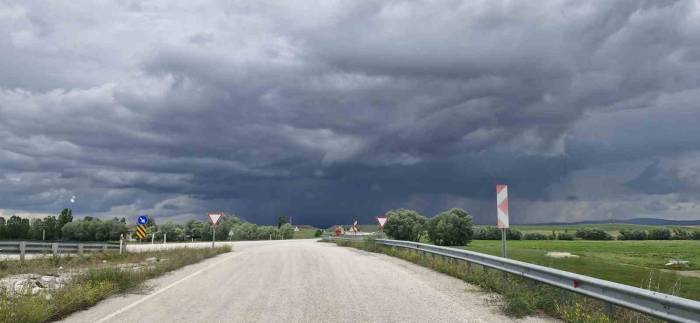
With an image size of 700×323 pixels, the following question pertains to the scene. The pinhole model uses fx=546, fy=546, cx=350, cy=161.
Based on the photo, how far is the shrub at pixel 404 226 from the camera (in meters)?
77.2

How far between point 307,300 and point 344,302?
2.70 ft

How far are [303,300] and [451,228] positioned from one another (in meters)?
63.5

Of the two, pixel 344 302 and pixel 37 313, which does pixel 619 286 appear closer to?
pixel 344 302

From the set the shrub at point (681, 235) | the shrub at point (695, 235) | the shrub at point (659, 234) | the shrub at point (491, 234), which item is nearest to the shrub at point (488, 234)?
the shrub at point (491, 234)

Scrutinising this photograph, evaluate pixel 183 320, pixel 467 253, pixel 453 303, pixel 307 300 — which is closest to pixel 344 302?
pixel 307 300

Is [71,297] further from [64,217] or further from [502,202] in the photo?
[64,217]

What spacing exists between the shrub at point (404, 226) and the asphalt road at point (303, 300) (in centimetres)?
6055

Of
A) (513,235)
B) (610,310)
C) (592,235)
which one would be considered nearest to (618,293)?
(610,310)

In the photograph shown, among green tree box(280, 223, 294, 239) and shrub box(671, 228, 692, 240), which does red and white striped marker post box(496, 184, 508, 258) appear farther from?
shrub box(671, 228, 692, 240)

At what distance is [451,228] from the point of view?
72.9 meters

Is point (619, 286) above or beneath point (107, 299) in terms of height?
above

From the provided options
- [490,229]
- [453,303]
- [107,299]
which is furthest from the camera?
[490,229]

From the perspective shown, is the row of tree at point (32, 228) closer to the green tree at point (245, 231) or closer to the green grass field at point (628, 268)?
the green tree at point (245, 231)

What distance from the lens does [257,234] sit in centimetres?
11944
